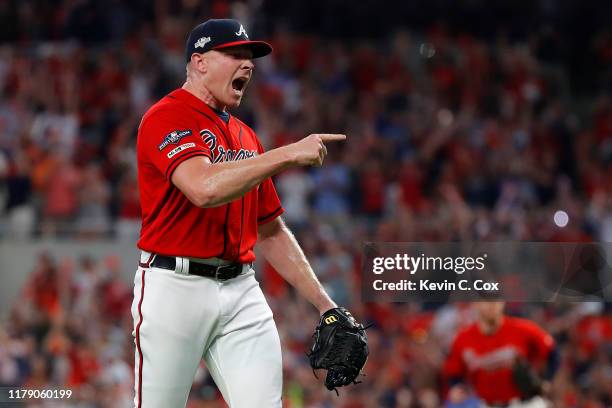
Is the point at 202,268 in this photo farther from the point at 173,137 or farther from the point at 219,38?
the point at 219,38

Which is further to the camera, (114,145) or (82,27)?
(82,27)

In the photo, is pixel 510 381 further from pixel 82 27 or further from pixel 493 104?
pixel 82 27

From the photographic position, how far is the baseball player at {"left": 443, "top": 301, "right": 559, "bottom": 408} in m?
8.09

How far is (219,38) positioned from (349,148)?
Result: 31.4 feet

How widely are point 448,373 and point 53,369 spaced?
4.63m

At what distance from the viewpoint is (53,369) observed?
36.6 ft

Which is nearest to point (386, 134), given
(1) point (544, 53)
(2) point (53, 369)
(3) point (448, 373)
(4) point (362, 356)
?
(1) point (544, 53)

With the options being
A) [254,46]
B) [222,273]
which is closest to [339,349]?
[222,273]

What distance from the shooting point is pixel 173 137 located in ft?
14.3

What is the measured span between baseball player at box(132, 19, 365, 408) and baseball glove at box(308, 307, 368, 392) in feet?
0.15

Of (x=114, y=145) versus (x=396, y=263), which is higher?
(x=396, y=263)

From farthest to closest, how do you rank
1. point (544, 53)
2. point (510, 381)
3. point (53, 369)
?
point (544, 53), point (53, 369), point (510, 381)

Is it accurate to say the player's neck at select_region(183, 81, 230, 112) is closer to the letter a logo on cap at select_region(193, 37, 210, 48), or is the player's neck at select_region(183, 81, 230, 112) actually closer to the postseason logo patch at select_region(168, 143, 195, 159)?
the letter a logo on cap at select_region(193, 37, 210, 48)

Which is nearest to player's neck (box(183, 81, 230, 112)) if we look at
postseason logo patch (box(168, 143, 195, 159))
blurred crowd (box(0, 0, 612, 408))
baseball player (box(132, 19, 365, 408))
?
baseball player (box(132, 19, 365, 408))
